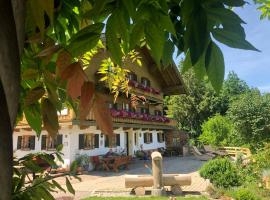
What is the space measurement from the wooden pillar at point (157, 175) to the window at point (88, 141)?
8.82m

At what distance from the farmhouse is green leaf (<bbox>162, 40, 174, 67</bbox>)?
1199 centimetres

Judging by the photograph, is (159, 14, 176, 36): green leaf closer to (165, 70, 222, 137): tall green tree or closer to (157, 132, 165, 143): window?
(157, 132, 165, 143): window

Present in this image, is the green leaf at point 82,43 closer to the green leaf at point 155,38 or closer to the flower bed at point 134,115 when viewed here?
the green leaf at point 155,38

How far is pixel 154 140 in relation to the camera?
29.6 metres

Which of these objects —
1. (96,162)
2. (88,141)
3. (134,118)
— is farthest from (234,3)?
(134,118)

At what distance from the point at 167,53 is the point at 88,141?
1899 centimetres

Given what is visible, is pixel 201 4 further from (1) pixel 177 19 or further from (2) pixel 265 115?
(2) pixel 265 115

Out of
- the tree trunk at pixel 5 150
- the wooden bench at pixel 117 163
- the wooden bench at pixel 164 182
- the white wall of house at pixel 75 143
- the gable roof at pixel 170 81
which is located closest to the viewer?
the tree trunk at pixel 5 150

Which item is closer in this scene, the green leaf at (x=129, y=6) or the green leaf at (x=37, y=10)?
the green leaf at (x=37, y=10)

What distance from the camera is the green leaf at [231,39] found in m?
0.71

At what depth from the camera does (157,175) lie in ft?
36.1

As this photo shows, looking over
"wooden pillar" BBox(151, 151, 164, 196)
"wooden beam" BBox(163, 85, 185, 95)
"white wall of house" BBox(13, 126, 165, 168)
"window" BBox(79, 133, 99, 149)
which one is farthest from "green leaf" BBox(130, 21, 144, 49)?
"wooden beam" BBox(163, 85, 185, 95)

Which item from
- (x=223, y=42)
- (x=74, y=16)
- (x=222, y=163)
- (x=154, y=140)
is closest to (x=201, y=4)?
(x=223, y=42)

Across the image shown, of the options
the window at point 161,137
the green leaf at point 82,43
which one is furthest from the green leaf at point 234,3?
the window at point 161,137
